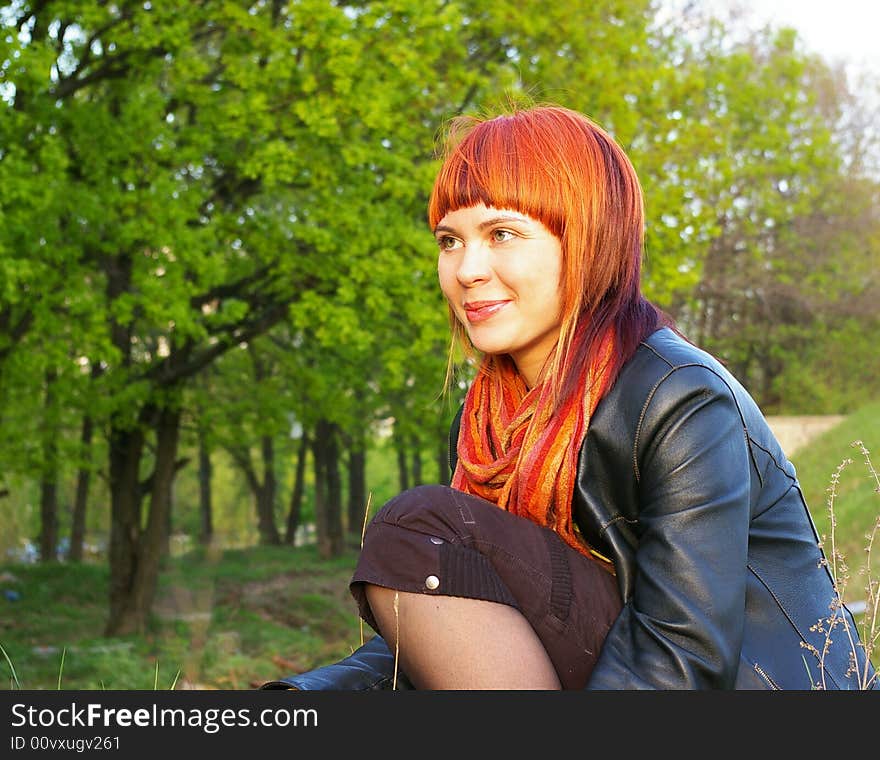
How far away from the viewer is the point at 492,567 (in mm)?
2146

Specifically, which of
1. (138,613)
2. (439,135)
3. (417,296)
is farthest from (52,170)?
(439,135)

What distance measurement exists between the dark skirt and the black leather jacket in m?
0.09

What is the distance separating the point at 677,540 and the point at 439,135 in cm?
147

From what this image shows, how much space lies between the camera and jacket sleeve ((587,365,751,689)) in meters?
1.99

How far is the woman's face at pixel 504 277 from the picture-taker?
2.36 meters

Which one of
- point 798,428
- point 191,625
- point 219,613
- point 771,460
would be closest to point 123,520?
point 191,625

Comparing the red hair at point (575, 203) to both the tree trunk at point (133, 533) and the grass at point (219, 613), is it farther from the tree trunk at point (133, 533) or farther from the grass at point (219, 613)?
the tree trunk at point (133, 533)

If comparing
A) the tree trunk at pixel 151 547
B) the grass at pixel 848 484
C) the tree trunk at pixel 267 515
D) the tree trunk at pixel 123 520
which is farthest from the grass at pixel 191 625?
the grass at pixel 848 484

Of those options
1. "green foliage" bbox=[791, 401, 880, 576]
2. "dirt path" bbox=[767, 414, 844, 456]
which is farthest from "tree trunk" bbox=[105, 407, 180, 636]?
"dirt path" bbox=[767, 414, 844, 456]

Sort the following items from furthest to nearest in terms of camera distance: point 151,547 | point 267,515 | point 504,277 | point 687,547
→ point 267,515 < point 151,547 < point 504,277 < point 687,547

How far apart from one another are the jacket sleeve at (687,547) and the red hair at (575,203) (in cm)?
21

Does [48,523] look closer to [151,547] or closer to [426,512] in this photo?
[151,547]

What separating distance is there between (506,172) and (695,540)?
832 millimetres

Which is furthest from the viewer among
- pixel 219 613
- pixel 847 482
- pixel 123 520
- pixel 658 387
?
pixel 219 613
